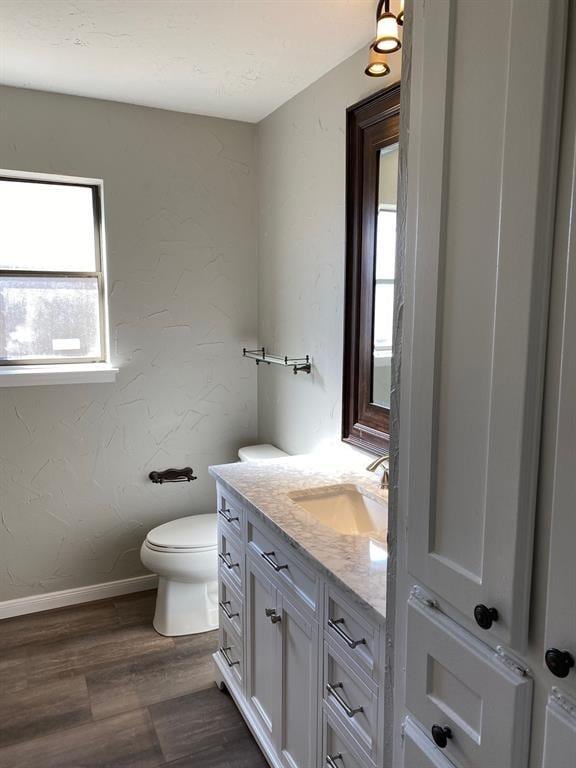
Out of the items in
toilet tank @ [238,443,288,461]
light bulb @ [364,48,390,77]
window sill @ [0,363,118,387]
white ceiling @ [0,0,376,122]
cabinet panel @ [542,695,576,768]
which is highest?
white ceiling @ [0,0,376,122]

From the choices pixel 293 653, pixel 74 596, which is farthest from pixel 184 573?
pixel 293 653

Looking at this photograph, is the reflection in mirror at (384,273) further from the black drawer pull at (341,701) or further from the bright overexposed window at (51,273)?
the bright overexposed window at (51,273)

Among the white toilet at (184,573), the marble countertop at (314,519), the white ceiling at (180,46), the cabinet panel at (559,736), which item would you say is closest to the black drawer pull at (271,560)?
the marble countertop at (314,519)

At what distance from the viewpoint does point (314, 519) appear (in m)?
1.74

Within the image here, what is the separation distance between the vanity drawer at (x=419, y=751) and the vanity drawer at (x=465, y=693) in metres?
0.02

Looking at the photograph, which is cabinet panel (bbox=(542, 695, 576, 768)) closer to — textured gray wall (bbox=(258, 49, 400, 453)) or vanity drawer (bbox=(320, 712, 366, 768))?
vanity drawer (bbox=(320, 712, 366, 768))

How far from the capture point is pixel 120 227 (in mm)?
2910

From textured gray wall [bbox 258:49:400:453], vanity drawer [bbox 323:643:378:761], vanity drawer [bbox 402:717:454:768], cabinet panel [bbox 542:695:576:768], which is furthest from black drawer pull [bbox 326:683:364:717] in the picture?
textured gray wall [bbox 258:49:400:453]

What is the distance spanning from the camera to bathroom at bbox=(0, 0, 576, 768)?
804mm

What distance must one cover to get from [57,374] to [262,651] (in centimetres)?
165

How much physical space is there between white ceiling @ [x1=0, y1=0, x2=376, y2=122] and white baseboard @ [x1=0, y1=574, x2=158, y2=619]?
244cm

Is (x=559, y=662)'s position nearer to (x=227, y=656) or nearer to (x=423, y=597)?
(x=423, y=597)

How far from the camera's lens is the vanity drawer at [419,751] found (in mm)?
1003

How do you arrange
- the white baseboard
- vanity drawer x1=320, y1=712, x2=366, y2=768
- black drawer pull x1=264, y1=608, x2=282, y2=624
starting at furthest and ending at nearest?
the white baseboard → black drawer pull x1=264, y1=608, x2=282, y2=624 → vanity drawer x1=320, y1=712, x2=366, y2=768
